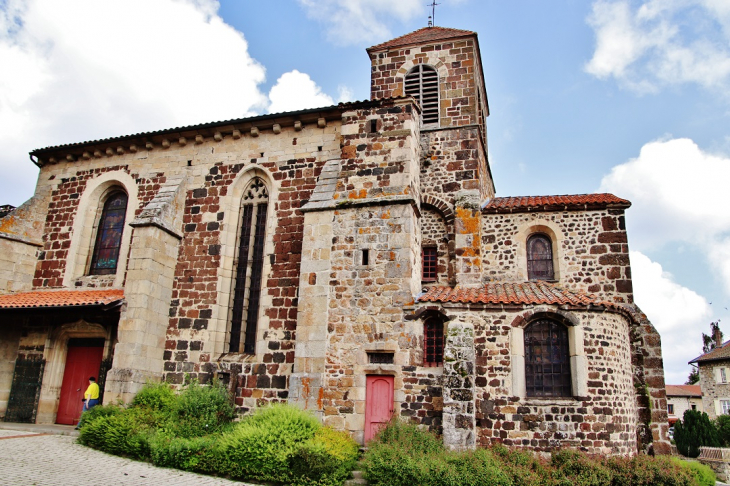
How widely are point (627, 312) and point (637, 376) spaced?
6.05 feet

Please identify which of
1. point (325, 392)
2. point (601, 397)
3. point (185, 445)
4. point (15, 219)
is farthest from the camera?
point (15, 219)

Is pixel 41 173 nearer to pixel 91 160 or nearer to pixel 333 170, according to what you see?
pixel 91 160

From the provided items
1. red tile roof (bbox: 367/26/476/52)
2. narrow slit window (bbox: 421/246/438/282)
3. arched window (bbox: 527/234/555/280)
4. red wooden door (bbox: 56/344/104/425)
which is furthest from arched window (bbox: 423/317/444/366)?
red tile roof (bbox: 367/26/476/52)

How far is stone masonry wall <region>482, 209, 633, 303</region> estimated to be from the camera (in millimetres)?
14250

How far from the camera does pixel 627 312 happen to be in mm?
12508

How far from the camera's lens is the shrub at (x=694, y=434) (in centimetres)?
2220

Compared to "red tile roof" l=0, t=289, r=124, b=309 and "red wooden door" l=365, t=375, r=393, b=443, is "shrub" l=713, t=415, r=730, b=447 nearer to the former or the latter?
"red wooden door" l=365, t=375, r=393, b=443

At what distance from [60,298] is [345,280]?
8662mm

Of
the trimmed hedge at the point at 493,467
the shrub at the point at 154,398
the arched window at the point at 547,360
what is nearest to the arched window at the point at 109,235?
the shrub at the point at 154,398

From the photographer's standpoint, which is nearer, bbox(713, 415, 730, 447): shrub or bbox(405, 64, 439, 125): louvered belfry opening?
bbox(405, 64, 439, 125): louvered belfry opening

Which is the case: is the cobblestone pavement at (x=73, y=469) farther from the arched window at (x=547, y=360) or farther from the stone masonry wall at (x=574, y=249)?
the stone masonry wall at (x=574, y=249)

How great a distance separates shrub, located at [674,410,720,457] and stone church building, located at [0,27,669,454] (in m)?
12.7

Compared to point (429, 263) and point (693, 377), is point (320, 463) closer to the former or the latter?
point (429, 263)

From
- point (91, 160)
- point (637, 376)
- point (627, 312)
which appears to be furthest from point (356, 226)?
point (91, 160)
